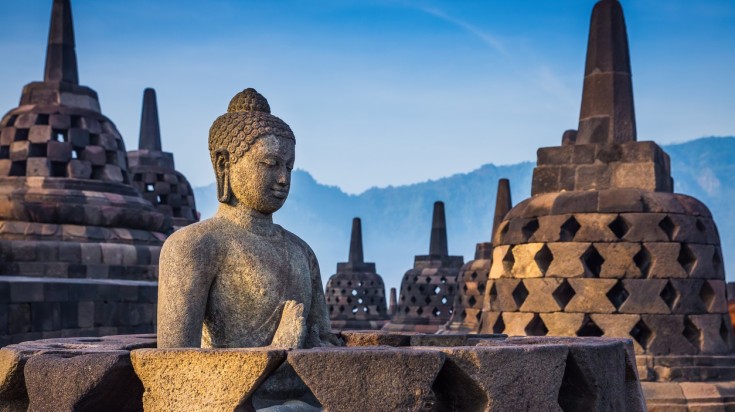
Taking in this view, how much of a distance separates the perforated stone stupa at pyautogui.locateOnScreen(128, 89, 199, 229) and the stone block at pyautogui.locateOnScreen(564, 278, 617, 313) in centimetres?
1236

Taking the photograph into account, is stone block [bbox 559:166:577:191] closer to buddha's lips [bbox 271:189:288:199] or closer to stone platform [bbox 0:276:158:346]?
buddha's lips [bbox 271:189:288:199]

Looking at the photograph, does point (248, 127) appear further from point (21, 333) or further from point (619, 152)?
point (21, 333)

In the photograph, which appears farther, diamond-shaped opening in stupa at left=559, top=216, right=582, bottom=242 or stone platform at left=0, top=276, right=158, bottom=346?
stone platform at left=0, top=276, right=158, bottom=346

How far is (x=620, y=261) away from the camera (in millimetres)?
7199

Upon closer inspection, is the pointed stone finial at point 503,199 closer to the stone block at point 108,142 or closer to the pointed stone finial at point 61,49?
the stone block at point 108,142

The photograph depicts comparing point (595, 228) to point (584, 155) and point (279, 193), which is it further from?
point (279, 193)

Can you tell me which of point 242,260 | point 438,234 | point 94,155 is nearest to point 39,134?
point 94,155

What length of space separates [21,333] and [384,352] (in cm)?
643

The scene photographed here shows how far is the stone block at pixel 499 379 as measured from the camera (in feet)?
10.5

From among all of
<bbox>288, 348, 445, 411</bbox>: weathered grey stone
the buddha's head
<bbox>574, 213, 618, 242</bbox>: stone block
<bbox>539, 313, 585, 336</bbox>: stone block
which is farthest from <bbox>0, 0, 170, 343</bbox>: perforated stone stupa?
<bbox>288, 348, 445, 411</bbox>: weathered grey stone

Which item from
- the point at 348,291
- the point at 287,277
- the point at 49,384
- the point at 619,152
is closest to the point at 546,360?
the point at 287,277

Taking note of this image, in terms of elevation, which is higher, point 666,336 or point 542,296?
point 542,296

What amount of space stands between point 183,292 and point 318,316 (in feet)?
2.53

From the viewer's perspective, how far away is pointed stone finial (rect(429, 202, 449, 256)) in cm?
2238
